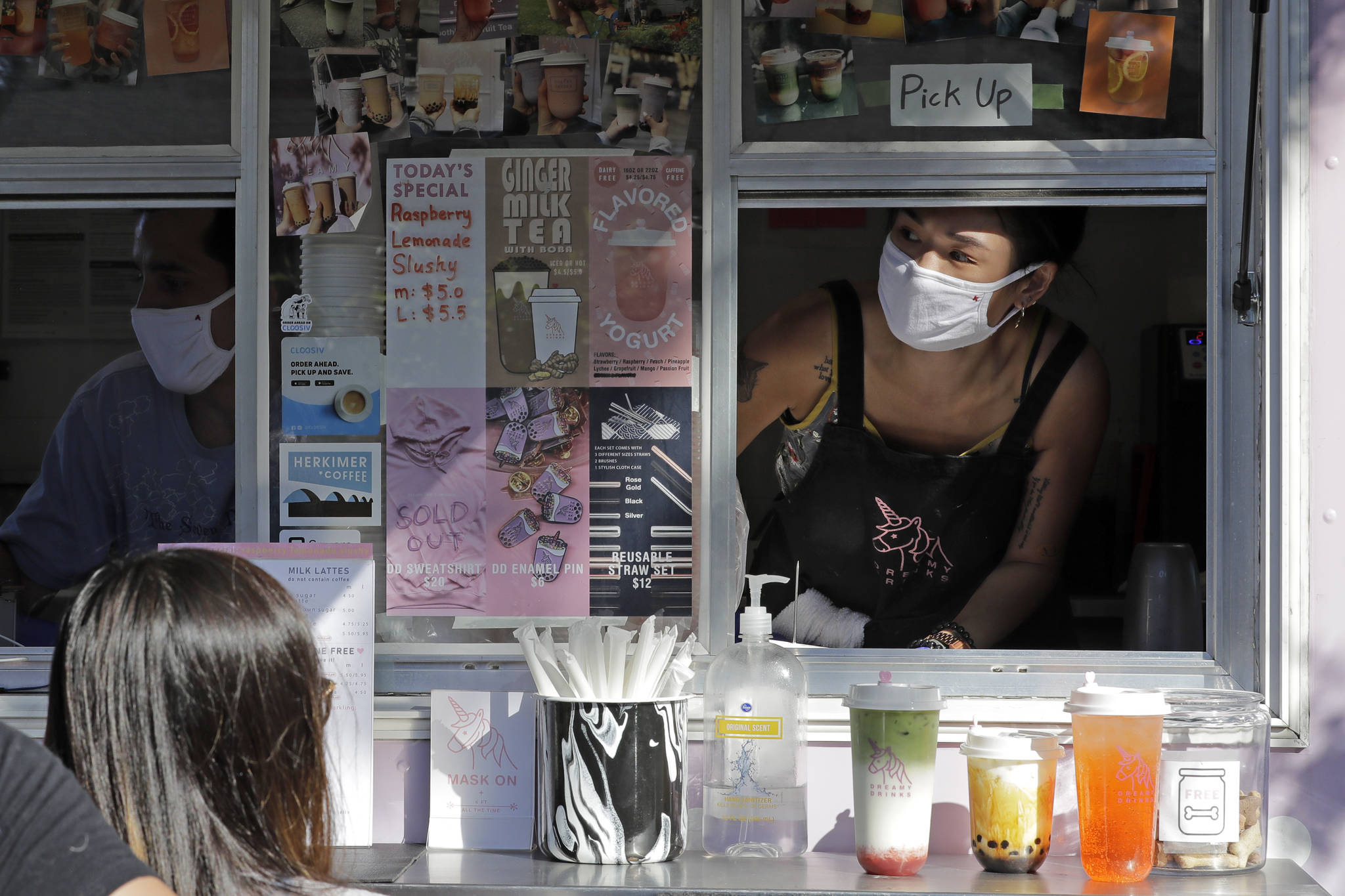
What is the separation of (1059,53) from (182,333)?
5.96 feet

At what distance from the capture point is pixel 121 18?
2484mm

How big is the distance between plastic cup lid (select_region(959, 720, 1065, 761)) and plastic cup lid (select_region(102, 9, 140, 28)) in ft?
6.92

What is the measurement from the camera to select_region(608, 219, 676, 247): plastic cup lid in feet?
7.82

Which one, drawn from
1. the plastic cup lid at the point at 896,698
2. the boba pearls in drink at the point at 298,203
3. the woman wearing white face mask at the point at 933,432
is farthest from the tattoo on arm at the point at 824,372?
the boba pearls in drink at the point at 298,203

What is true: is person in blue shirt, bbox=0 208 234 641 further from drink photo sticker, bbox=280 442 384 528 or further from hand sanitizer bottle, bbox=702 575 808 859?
hand sanitizer bottle, bbox=702 575 808 859

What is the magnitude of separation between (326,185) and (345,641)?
88 cm

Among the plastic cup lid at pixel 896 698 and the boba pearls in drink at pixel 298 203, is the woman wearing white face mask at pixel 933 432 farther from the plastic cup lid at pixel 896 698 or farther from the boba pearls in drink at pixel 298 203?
the boba pearls in drink at pixel 298 203

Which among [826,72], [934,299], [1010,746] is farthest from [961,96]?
[1010,746]

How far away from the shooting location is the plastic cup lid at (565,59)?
7.88 feet

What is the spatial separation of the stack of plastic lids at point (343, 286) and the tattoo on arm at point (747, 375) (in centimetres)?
70

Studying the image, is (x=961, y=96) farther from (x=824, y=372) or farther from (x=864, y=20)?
(x=824, y=372)

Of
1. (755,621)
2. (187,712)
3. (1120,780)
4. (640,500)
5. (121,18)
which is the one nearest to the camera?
(187,712)

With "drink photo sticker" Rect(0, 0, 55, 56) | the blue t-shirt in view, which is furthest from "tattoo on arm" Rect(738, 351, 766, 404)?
"drink photo sticker" Rect(0, 0, 55, 56)

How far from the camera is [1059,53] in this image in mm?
2361
